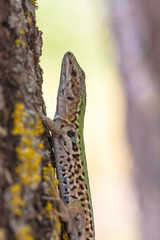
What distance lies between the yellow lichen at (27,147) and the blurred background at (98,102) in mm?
7163

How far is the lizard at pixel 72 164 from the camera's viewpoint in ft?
9.23

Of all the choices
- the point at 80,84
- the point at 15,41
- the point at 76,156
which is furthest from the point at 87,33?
the point at 15,41

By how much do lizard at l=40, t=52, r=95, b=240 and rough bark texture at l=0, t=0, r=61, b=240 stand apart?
0.39 m

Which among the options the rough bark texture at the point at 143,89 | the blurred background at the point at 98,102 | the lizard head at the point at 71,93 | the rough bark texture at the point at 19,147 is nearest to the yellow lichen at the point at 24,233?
the rough bark texture at the point at 19,147

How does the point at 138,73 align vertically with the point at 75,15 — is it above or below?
below

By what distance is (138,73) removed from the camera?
275 inches

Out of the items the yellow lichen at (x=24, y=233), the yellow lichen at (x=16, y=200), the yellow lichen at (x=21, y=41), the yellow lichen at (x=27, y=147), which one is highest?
the yellow lichen at (x=21, y=41)

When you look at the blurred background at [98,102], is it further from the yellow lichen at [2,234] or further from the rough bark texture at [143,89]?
the yellow lichen at [2,234]

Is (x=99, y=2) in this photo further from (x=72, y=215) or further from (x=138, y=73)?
(x=72, y=215)

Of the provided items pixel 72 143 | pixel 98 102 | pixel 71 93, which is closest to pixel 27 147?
pixel 72 143

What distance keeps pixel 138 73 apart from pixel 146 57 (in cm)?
38

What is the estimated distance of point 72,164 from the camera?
3.04 metres

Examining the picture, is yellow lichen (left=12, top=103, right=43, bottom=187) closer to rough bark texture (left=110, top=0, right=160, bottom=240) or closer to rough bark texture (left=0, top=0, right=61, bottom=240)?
rough bark texture (left=0, top=0, right=61, bottom=240)

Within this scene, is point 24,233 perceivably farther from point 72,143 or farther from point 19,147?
point 72,143
